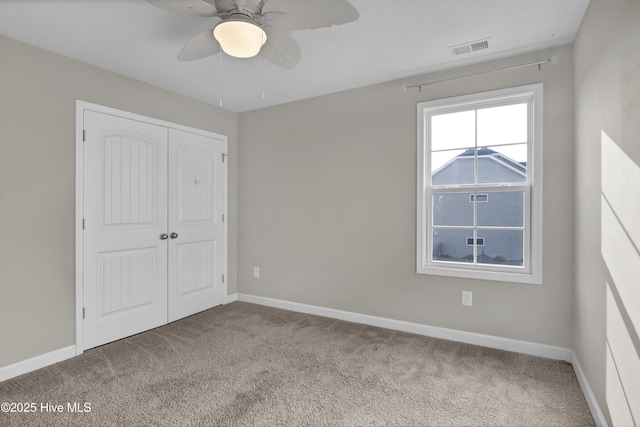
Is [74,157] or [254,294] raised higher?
[74,157]

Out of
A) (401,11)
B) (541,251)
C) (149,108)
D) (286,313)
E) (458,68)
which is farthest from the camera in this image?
(286,313)

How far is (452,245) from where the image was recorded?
3148mm

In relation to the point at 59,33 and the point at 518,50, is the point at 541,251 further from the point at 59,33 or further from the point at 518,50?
the point at 59,33

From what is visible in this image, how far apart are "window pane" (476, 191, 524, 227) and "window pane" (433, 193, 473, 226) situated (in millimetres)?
98

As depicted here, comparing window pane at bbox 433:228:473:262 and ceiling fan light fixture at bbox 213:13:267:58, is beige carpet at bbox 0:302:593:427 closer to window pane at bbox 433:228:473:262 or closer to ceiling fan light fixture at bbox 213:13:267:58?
window pane at bbox 433:228:473:262

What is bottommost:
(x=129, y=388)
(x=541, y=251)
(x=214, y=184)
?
(x=129, y=388)

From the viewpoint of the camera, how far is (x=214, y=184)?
4168 mm

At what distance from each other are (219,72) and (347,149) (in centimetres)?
150

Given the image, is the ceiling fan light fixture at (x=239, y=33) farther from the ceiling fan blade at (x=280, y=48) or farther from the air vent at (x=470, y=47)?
the air vent at (x=470, y=47)

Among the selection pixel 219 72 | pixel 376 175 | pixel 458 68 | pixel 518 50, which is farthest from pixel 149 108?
pixel 518 50

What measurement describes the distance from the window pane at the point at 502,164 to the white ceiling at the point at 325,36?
2.61 feet

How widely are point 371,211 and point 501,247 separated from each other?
1.25 meters

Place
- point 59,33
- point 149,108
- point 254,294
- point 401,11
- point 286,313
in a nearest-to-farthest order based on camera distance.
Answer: point 401,11
point 59,33
point 149,108
point 286,313
point 254,294

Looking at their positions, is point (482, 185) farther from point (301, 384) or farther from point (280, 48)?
point (301, 384)
